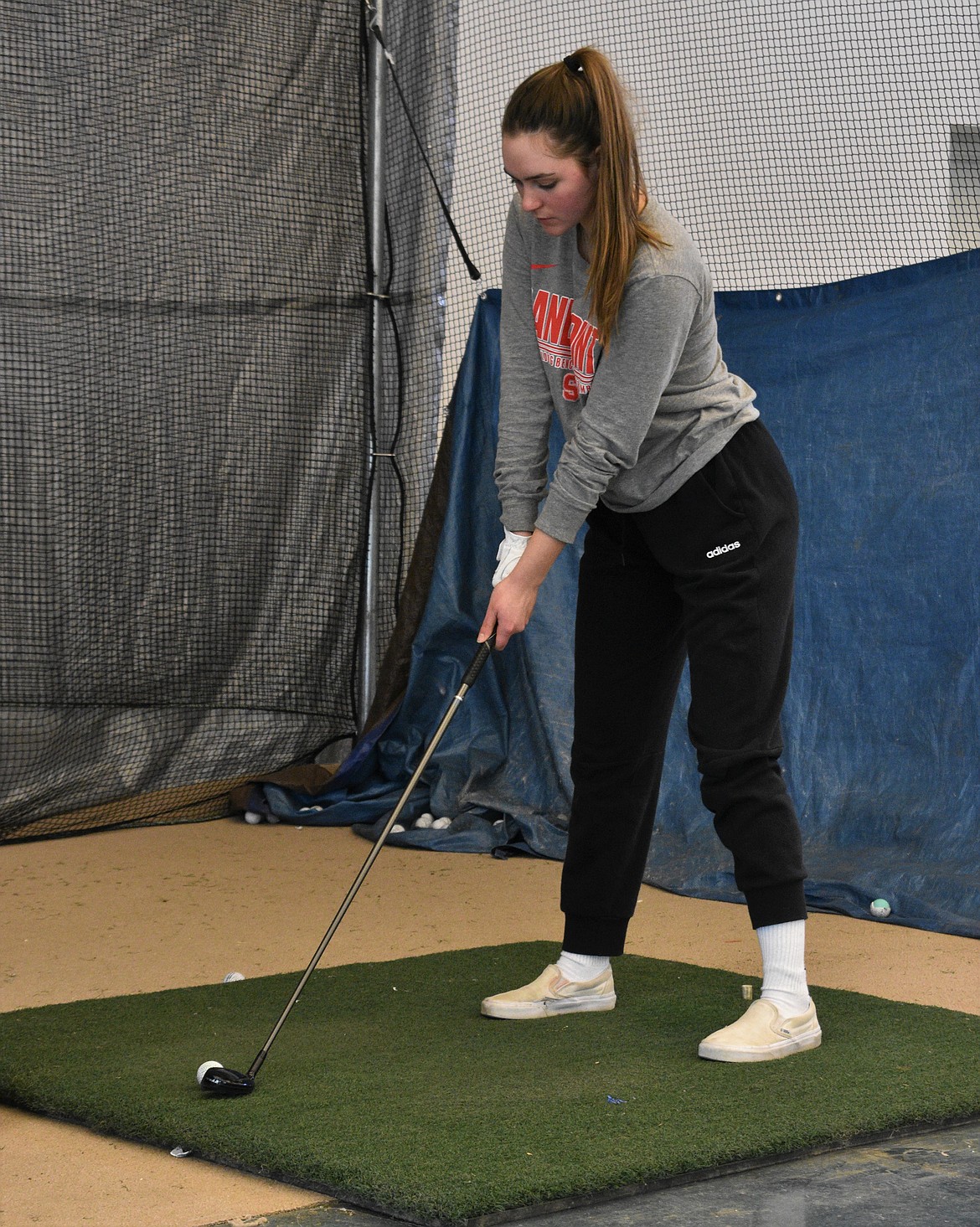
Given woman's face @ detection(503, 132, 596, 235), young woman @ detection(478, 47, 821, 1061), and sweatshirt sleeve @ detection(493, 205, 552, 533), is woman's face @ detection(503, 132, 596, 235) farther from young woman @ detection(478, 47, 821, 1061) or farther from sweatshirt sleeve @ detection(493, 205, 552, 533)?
sweatshirt sleeve @ detection(493, 205, 552, 533)

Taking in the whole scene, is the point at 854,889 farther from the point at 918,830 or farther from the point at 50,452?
the point at 50,452

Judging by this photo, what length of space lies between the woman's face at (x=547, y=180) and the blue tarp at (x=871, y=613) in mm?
1517

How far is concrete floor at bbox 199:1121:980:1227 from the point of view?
1.37 metres

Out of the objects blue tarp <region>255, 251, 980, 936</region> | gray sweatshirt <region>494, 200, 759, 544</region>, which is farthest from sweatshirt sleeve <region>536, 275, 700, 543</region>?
blue tarp <region>255, 251, 980, 936</region>

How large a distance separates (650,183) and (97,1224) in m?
2.87

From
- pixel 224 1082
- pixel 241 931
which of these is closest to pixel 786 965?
pixel 224 1082

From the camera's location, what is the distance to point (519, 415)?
2037 mm

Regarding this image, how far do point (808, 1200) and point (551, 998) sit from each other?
70cm

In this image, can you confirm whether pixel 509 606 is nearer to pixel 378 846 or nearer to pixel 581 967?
pixel 378 846

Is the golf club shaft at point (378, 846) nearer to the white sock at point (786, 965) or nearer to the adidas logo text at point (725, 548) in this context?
the adidas logo text at point (725, 548)

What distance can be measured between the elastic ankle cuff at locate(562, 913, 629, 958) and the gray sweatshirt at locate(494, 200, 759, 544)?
Answer: 56 cm

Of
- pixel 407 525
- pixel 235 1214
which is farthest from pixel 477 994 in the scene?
pixel 407 525

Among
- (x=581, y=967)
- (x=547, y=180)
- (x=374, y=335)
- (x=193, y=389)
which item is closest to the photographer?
(x=547, y=180)

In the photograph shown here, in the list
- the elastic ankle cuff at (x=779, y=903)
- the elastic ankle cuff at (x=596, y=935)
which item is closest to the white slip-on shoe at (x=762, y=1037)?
the elastic ankle cuff at (x=779, y=903)
